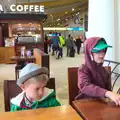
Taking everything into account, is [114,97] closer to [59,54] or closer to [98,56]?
[98,56]

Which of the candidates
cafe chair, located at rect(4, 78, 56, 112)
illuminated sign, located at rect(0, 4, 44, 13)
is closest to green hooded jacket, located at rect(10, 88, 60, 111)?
cafe chair, located at rect(4, 78, 56, 112)

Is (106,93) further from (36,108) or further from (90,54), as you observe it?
(36,108)

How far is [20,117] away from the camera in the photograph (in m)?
1.39

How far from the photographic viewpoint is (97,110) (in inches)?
58.2

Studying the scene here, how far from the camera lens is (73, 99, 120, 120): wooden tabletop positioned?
1.37 meters

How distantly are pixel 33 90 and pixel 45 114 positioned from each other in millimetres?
197

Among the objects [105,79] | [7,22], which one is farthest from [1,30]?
[105,79]

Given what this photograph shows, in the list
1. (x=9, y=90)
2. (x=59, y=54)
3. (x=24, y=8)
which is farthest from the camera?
(x=59, y=54)

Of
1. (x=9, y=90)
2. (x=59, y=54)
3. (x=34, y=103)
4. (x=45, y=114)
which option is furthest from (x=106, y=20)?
(x=59, y=54)

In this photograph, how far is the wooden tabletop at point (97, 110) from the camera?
137 cm

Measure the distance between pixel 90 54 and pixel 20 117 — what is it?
2.54ft

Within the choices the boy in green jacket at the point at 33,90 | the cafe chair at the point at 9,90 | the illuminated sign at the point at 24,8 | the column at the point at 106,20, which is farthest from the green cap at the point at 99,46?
the illuminated sign at the point at 24,8

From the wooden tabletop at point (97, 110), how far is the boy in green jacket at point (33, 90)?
21 centimetres

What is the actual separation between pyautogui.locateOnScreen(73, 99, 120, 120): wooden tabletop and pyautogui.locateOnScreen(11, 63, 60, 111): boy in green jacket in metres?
0.21
